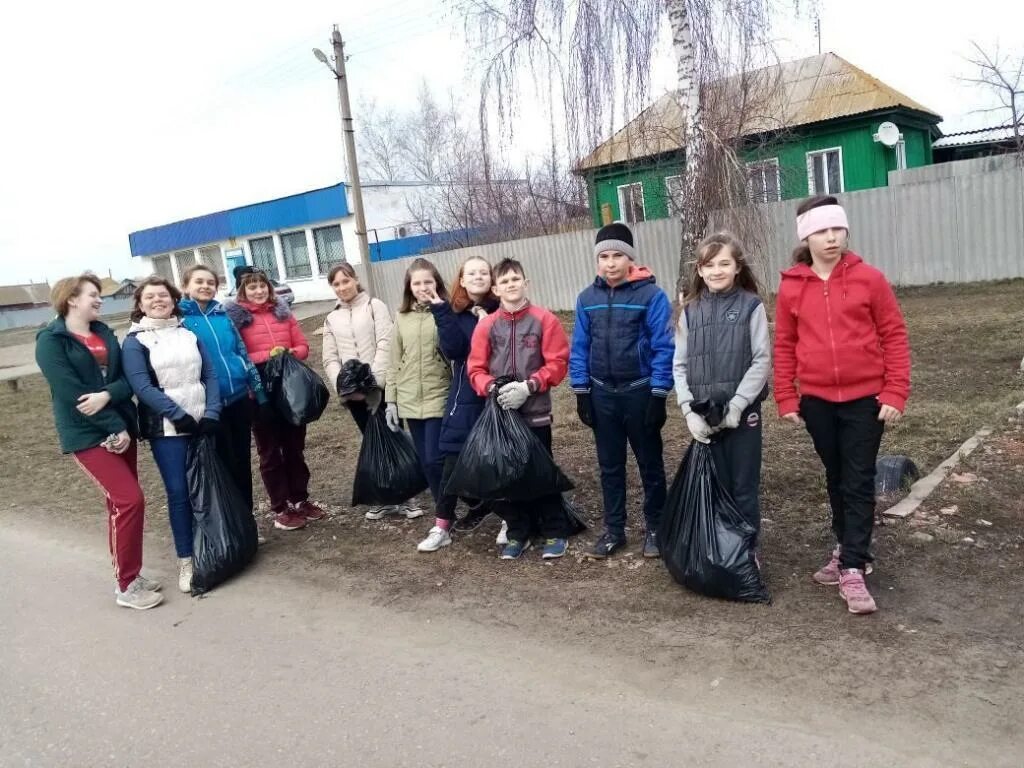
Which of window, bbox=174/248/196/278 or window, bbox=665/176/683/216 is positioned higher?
window, bbox=174/248/196/278

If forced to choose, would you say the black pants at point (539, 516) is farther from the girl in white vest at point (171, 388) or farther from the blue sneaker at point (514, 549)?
the girl in white vest at point (171, 388)

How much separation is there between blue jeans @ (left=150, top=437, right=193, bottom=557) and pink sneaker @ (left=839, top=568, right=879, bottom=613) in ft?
11.2

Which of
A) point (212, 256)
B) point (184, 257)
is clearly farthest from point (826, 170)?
point (184, 257)

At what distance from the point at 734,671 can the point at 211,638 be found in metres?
2.44

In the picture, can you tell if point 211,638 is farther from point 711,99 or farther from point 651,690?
point 711,99

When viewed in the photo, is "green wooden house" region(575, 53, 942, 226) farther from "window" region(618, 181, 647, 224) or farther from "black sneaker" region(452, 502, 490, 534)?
"black sneaker" region(452, 502, 490, 534)

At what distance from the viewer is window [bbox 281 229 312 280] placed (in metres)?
29.8

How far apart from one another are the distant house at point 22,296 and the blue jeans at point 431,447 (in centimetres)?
7175

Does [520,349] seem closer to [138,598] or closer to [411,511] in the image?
[411,511]

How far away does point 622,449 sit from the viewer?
4020mm

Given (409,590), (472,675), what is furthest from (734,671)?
(409,590)

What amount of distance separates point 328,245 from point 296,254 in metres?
2.11

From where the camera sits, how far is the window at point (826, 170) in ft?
58.4

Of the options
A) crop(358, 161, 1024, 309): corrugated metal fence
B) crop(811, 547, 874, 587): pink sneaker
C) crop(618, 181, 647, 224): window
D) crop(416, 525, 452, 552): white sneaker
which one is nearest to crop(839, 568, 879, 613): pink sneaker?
crop(811, 547, 874, 587): pink sneaker
